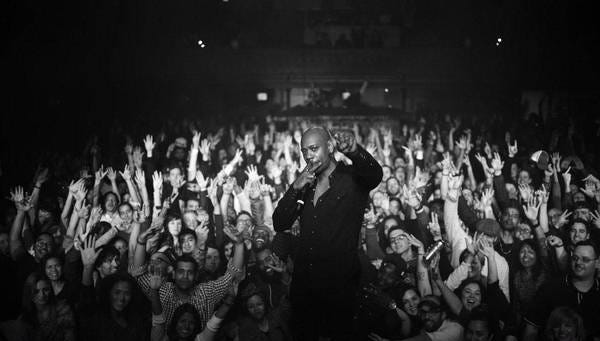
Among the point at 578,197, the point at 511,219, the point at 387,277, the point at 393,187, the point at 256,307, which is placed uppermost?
the point at 393,187

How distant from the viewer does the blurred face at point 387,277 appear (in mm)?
3965

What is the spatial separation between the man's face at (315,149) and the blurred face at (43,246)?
2923mm

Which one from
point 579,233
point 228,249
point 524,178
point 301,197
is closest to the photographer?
point 301,197

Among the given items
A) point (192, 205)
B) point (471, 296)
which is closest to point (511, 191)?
point (471, 296)

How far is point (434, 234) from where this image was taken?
5.12 meters

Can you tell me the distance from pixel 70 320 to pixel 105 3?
1339 centimetres

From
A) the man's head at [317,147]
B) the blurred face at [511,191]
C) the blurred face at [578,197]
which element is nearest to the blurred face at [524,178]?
the blurred face at [511,191]

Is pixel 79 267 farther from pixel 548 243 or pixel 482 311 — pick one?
pixel 548 243

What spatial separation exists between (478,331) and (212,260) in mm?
2313

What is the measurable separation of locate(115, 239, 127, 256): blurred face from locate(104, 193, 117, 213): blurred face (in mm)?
1226

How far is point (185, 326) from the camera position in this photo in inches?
139

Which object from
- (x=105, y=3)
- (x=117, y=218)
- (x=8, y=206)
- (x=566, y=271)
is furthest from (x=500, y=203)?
(x=105, y=3)

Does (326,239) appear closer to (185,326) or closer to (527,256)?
(185,326)

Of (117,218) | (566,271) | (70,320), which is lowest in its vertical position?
(70,320)
